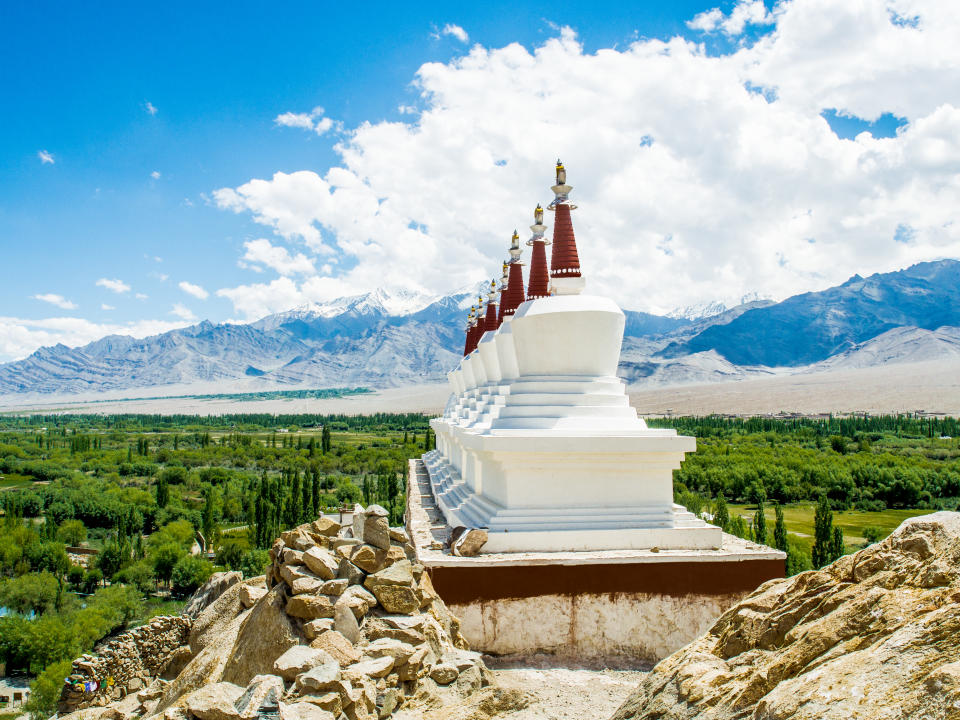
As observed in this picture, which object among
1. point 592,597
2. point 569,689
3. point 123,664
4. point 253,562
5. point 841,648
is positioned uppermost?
point 841,648

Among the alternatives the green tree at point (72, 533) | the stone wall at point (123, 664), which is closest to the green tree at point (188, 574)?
the green tree at point (72, 533)

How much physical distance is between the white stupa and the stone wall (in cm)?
538

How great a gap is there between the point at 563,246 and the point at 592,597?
5.09 meters

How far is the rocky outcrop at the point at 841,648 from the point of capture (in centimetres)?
279

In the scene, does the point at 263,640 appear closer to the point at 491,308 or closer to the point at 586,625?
the point at 586,625

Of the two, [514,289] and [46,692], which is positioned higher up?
[514,289]

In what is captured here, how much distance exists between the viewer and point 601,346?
10.1 m

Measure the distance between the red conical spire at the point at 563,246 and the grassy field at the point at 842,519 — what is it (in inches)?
1380

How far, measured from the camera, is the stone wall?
11398mm

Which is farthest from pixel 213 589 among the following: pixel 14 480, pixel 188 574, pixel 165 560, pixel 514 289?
pixel 14 480

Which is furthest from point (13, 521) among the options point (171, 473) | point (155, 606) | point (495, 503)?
point (495, 503)

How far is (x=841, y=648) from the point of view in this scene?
3229mm

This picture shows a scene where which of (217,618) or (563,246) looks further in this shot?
(563,246)

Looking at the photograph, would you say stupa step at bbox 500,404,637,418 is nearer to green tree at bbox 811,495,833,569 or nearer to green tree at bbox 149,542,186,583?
green tree at bbox 811,495,833,569
